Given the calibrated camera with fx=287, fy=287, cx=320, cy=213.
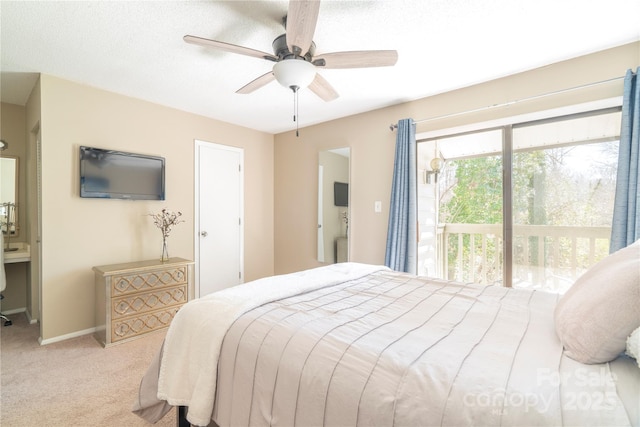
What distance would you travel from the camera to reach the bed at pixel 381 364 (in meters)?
0.74

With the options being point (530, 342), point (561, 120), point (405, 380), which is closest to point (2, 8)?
point (405, 380)

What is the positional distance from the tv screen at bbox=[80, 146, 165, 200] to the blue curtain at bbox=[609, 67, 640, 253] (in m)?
4.19

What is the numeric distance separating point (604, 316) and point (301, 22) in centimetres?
173

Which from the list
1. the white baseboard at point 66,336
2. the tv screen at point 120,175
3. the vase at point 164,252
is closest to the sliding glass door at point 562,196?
the vase at point 164,252

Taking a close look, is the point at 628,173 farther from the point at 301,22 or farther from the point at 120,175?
the point at 120,175

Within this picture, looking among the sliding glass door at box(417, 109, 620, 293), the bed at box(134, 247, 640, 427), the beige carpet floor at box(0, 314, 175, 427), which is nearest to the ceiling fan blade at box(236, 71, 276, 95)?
the bed at box(134, 247, 640, 427)

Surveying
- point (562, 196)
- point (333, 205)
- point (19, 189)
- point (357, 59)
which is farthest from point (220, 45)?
point (19, 189)

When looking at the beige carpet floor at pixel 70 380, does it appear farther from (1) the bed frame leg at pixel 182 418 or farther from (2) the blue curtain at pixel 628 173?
(2) the blue curtain at pixel 628 173

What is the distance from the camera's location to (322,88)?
2.31 meters

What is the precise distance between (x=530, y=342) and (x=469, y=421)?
0.47 meters

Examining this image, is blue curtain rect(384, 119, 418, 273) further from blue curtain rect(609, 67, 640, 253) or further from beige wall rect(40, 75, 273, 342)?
beige wall rect(40, 75, 273, 342)

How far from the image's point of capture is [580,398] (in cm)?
72

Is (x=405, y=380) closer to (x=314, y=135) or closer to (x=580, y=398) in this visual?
(x=580, y=398)

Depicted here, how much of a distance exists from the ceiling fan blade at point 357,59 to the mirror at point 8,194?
12.7ft
